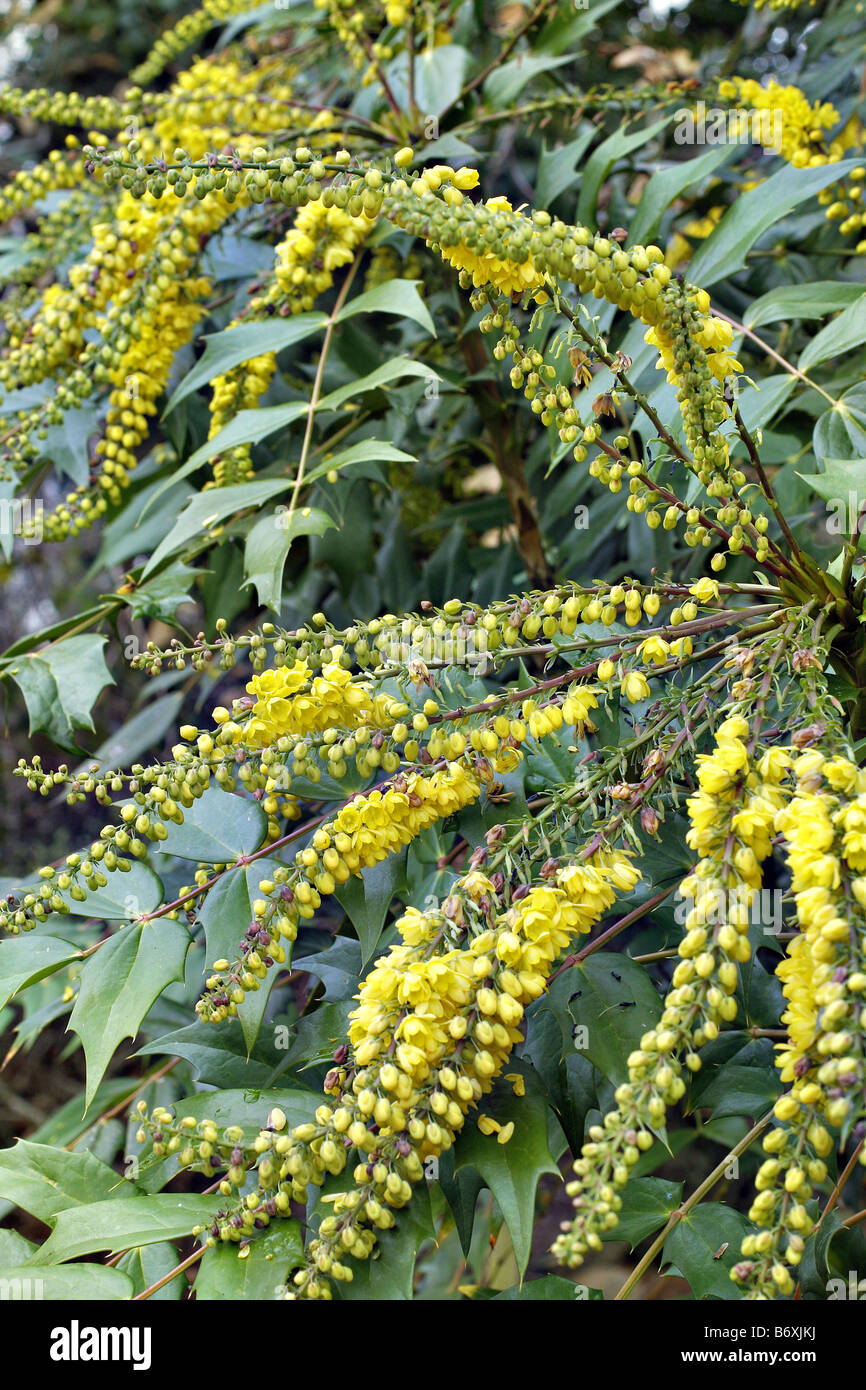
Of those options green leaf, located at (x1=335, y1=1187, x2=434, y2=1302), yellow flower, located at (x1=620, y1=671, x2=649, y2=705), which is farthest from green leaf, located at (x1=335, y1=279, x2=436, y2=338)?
green leaf, located at (x1=335, y1=1187, x2=434, y2=1302)

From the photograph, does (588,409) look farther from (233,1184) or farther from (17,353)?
(233,1184)

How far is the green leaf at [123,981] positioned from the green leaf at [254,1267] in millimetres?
259

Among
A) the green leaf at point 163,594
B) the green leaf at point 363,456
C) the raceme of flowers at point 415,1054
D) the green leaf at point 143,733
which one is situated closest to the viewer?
the raceme of flowers at point 415,1054

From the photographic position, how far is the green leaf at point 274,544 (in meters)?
1.42

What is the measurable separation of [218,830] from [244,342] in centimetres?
83

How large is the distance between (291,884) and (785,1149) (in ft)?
1.74

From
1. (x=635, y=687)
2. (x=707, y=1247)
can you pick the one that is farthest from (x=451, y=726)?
(x=707, y=1247)

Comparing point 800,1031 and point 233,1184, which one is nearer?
point 800,1031

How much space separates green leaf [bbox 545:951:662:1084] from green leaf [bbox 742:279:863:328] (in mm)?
1028

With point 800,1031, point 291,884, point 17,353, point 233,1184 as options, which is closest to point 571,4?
point 17,353

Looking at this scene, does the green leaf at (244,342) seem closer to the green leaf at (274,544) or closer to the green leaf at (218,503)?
the green leaf at (218,503)

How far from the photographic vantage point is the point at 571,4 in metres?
2.01

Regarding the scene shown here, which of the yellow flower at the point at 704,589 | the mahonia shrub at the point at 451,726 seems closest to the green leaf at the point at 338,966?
the mahonia shrub at the point at 451,726
